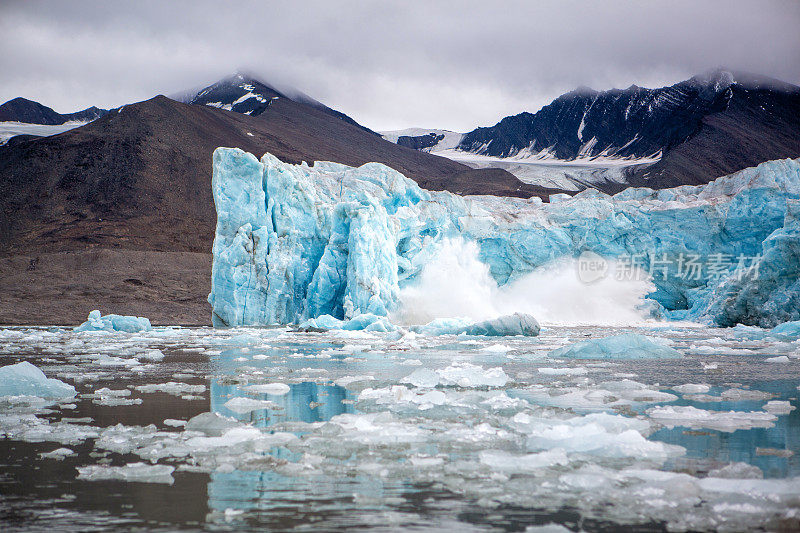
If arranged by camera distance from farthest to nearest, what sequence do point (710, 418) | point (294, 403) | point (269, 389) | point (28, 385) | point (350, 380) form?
point (350, 380), point (269, 389), point (28, 385), point (294, 403), point (710, 418)

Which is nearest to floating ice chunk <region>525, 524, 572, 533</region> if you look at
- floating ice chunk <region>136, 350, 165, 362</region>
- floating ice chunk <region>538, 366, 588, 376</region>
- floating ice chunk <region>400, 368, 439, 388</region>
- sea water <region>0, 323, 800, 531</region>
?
sea water <region>0, 323, 800, 531</region>

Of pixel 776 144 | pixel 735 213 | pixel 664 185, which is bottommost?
pixel 735 213

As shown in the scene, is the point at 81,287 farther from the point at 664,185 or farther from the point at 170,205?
the point at 664,185

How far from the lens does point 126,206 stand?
51375mm

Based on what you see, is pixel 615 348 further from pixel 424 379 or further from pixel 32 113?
pixel 32 113

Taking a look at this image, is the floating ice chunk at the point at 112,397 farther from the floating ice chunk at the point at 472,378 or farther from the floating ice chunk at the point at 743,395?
the floating ice chunk at the point at 743,395

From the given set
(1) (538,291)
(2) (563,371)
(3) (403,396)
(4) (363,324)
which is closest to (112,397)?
(3) (403,396)

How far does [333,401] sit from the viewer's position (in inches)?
239

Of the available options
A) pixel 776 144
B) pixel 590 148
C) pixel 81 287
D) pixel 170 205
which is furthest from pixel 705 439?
pixel 590 148

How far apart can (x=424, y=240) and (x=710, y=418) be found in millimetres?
19300

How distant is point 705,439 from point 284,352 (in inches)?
353

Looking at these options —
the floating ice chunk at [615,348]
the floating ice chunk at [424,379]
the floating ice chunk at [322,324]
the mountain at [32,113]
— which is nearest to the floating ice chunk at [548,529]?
the floating ice chunk at [424,379]

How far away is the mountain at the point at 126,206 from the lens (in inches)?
1411

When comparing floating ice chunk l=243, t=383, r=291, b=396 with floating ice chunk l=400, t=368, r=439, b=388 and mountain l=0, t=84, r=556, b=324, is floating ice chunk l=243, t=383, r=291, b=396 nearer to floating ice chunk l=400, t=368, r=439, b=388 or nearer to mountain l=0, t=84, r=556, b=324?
floating ice chunk l=400, t=368, r=439, b=388
